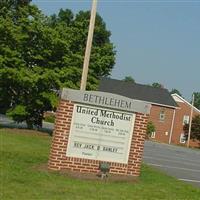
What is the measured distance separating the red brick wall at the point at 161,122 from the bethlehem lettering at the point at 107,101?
55555 millimetres

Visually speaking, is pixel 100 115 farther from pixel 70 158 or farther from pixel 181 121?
pixel 181 121

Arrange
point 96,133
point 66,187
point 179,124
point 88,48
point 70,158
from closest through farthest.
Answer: point 66,187
point 70,158
point 96,133
point 88,48
point 179,124

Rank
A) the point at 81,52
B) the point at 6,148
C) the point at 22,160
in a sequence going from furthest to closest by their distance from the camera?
the point at 81,52, the point at 6,148, the point at 22,160

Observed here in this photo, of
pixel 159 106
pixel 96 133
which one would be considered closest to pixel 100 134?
pixel 96 133

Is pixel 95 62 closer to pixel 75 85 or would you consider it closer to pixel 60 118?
pixel 75 85

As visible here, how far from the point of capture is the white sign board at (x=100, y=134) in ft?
45.8

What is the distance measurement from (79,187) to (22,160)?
3.72 meters

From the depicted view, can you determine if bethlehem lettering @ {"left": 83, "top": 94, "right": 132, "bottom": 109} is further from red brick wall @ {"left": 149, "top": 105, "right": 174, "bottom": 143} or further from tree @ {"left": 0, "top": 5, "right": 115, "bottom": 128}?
red brick wall @ {"left": 149, "top": 105, "right": 174, "bottom": 143}

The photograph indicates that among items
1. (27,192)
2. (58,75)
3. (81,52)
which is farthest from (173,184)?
(81,52)

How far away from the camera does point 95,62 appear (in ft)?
102

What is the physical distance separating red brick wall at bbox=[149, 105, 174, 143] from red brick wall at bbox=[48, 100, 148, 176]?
5539cm

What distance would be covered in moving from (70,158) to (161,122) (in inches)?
2260

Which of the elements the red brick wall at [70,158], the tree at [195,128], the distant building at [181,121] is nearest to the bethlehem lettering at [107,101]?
the red brick wall at [70,158]

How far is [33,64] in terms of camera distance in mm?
28516
